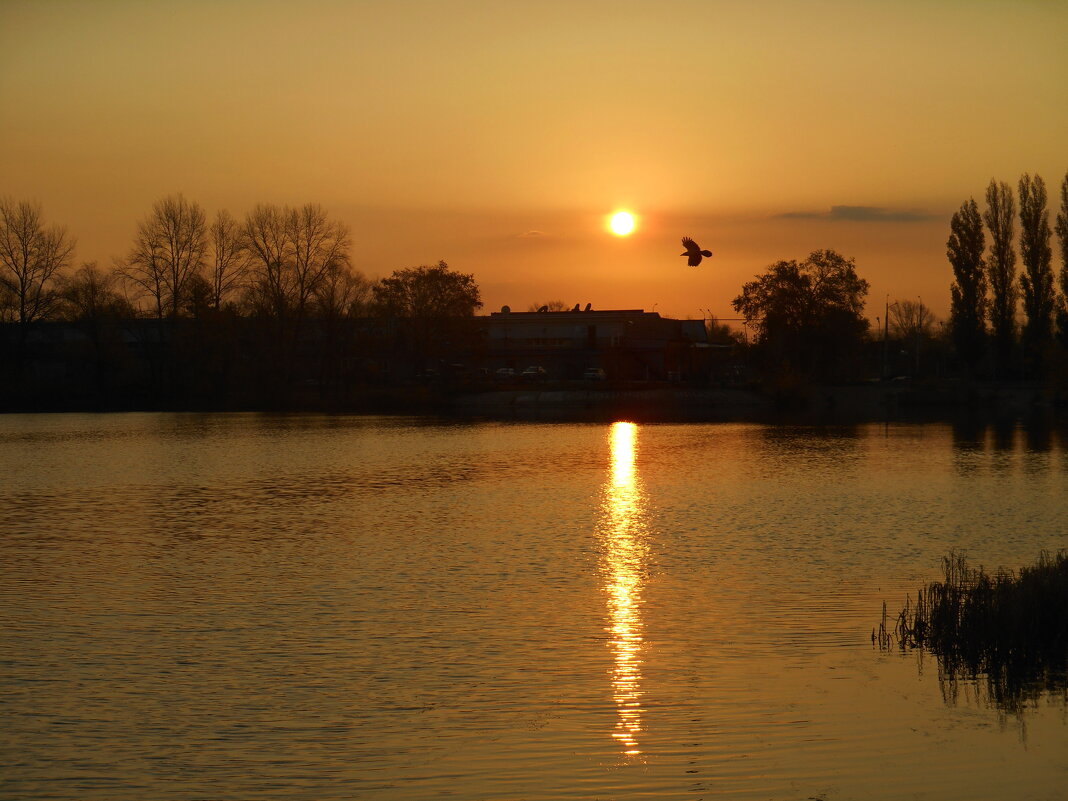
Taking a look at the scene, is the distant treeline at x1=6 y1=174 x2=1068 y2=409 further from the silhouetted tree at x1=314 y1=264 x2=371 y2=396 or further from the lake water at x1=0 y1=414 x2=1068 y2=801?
the lake water at x1=0 y1=414 x2=1068 y2=801

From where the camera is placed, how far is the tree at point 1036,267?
290ft

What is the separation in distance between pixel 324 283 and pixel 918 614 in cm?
9634

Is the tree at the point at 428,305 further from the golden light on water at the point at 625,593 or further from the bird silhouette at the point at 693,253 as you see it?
the golden light on water at the point at 625,593

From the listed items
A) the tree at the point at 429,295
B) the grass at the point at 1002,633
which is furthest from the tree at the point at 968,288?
the grass at the point at 1002,633

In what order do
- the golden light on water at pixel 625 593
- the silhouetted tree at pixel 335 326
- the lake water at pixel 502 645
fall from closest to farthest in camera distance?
the lake water at pixel 502 645, the golden light on water at pixel 625 593, the silhouetted tree at pixel 335 326

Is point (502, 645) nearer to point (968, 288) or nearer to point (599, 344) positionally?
point (968, 288)

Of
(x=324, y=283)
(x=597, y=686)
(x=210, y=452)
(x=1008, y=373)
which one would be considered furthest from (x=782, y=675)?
(x=324, y=283)

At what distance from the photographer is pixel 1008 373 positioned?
91500 mm

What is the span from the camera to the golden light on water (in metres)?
10.8

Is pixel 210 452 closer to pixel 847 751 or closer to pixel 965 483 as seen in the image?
pixel 965 483

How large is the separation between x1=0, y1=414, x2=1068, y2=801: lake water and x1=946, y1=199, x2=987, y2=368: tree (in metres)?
63.7

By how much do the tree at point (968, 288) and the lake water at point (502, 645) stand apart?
209 feet

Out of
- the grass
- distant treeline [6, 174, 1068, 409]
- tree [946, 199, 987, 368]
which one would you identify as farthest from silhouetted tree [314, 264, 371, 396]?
the grass

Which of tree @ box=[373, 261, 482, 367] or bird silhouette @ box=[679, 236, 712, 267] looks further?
tree @ box=[373, 261, 482, 367]
